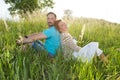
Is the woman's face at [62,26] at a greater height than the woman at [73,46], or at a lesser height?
greater

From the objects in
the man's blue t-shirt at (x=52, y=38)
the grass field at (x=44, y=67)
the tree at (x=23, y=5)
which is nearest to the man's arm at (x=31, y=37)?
the man's blue t-shirt at (x=52, y=38)

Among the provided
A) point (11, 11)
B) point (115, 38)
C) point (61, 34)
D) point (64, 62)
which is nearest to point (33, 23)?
point (115, 38)

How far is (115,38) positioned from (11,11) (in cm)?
2078

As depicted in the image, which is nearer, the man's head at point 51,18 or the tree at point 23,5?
the man's head at point 51,18

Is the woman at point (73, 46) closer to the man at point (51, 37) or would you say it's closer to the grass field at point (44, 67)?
the man at point (51, 37)

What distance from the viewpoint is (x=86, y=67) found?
4.14m

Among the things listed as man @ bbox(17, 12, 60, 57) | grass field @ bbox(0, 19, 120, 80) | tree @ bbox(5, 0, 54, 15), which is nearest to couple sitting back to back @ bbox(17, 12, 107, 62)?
man @ bbox(17, 12, 60, 57)

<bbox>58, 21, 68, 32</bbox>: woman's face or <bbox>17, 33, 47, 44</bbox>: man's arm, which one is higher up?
<bbox>58, 21, 68, 32</bbox>: woman's face

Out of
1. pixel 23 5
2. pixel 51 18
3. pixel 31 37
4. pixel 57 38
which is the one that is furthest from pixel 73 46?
pixel 23 5

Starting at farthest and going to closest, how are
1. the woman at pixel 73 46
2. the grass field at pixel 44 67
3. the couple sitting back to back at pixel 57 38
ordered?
the couple sitting back to back at pixel 57 38
the woman at pixel 73 46
the grass field at pixel 44 67

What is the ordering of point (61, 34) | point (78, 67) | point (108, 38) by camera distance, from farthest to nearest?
point (108, 38)
point (61, 34)
point (78, 67)

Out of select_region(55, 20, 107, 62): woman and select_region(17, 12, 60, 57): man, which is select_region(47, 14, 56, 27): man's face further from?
select_region(55, 20, 107, 62): woman

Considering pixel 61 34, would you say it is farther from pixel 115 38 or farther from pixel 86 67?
pixel 115 38

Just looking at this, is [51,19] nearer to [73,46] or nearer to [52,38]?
[52,38]
